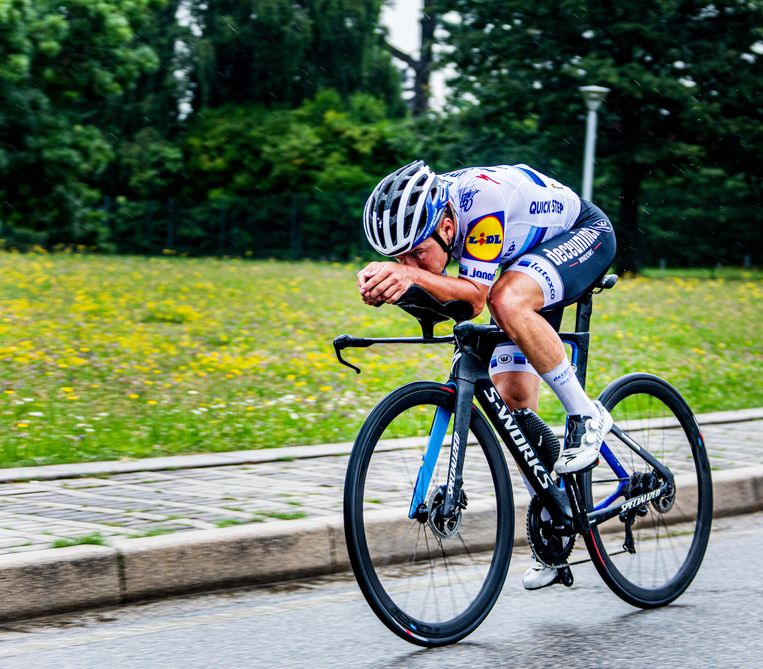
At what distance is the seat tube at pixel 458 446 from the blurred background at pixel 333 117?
73.9 ft

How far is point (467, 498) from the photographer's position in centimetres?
409

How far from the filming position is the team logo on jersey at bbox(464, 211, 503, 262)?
4039mm

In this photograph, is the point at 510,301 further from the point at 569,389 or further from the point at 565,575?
the point at 565,575

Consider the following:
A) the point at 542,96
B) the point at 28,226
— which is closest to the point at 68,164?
the point at 28,226

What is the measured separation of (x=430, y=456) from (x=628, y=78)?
27.7 m

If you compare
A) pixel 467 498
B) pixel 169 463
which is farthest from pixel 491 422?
pixel 169 463

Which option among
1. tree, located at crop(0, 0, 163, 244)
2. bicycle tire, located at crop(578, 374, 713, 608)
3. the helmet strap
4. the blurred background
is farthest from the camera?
the blurred background

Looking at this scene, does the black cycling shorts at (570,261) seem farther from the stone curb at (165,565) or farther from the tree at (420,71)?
the tree at (420,71)

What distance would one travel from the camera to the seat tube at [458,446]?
4.04 meters

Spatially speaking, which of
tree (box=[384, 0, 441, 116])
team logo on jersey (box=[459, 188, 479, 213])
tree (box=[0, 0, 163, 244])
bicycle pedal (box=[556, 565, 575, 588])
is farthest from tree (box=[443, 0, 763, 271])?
team logo on jersey (box=[459, 188, 479, 213])

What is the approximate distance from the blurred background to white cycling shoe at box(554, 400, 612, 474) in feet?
73.5

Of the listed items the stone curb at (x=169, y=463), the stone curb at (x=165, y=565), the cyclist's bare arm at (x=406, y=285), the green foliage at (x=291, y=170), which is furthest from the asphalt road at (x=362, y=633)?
the green foliage at (x=291, y=170)

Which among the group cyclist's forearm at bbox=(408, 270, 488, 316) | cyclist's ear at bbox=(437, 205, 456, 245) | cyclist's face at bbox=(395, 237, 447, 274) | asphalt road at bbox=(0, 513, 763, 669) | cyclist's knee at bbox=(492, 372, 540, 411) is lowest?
asphalt road at bbox=(0, 513, 763, 669)

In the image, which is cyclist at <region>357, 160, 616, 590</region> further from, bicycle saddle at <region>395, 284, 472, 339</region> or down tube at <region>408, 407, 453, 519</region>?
down tube at <region>408, 407, 453, 519</region>
